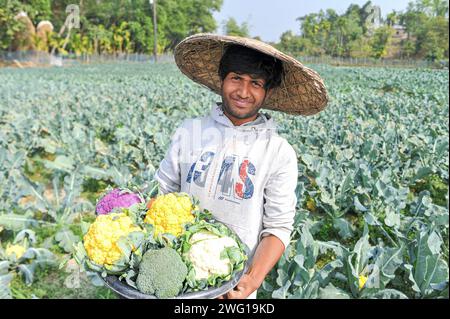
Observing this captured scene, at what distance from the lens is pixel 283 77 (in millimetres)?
1696

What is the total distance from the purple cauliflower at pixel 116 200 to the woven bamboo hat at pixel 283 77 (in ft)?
2.11

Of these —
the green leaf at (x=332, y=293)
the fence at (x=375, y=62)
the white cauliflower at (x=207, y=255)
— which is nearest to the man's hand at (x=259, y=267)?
the white cauliflower at (x=207, y=255)

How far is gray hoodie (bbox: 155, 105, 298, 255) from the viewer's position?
4.90ft

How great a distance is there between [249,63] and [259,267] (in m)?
0.73

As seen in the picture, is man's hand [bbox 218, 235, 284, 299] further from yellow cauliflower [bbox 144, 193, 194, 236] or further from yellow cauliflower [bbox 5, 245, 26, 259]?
yellow cauliflower [bbox 5, 245, 26, 259]

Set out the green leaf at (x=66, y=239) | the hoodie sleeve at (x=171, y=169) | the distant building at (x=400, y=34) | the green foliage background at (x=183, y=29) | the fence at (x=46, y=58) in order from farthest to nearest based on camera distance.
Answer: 1. the fence at (x=46, y=58)
2. the distant building at (x=400, y=34)
3. the green foliage background at (x=183, y=29)
4. the green leaf at (x=66, y=239)
5. the hoodie sleeve at (x=171, y=169)

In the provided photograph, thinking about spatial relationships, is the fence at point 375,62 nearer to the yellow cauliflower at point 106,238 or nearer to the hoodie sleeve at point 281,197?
the hoodie sleeve at point 281,197

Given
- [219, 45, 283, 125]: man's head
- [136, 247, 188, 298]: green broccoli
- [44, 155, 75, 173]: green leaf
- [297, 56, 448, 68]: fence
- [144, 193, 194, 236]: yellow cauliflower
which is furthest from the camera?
[297, 56, 448, 68]: fence

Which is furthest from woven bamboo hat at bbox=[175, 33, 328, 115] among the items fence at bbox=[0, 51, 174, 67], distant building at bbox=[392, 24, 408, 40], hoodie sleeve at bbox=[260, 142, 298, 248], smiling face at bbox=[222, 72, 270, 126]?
fence at bbox=[0, 51, 174, 67]

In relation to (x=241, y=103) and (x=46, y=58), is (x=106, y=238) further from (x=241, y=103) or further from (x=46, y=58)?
(x=46, y=58)

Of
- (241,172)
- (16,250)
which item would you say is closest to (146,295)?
(241,172)

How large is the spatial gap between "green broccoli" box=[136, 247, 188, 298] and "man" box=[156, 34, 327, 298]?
250 mm

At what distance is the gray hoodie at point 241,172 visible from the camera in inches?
58.8
